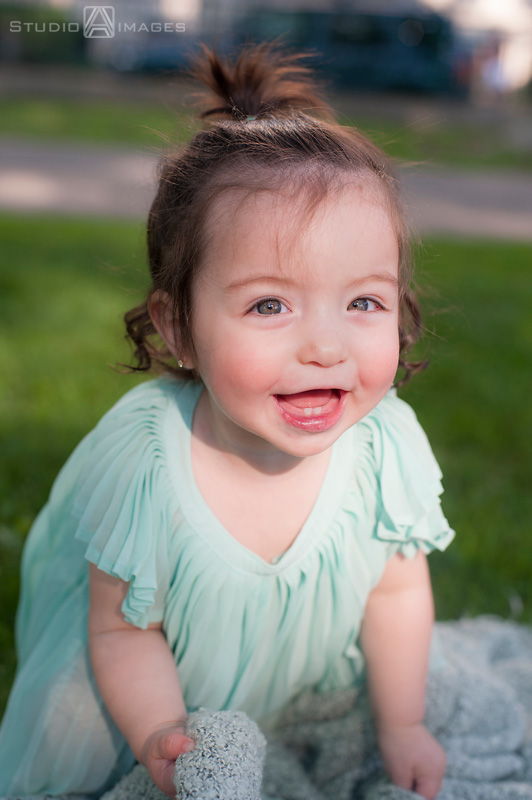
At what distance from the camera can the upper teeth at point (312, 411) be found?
130 centimetres

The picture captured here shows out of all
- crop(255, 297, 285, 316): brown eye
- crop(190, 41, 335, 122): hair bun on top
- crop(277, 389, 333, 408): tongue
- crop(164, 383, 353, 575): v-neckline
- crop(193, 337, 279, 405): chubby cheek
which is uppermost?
crop(190, 41, 335, 122): hair bun on top

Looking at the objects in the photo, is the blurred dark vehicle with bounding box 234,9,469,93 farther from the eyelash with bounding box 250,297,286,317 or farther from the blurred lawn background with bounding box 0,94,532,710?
the eyelash with bounding box 250,297,286,317

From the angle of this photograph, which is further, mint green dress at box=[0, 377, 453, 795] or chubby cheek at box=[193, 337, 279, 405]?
mint green dress at box=[0, 377, 453, 795]

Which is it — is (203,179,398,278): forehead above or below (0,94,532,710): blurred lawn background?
above

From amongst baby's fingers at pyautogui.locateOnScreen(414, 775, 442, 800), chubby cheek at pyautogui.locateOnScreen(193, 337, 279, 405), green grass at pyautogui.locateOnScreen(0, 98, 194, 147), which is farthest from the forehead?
green grass at pyautogui.locateOnScreen(0, 98, 194, 147)

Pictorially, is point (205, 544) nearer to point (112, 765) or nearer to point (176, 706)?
point (176, 706)

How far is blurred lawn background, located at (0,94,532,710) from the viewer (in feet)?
7.42

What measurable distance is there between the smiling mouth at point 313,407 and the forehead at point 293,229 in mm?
195

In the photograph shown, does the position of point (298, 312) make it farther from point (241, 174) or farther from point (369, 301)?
point (241, 174)

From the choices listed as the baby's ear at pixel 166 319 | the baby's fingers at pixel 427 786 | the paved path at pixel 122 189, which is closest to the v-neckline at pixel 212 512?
the baby's ear at pixel 166 319

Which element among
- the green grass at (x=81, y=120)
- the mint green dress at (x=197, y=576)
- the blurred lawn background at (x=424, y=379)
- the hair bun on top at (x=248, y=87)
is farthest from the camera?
the green grass at (x=81, y=120)

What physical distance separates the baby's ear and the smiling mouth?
0.26 m

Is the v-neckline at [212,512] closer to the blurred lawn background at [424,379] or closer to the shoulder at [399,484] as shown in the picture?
the shoulder at [399,484]

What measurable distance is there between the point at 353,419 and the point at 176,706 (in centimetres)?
Result: 57
